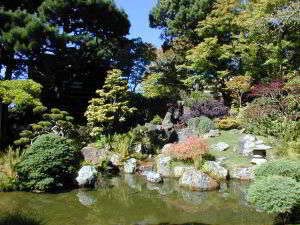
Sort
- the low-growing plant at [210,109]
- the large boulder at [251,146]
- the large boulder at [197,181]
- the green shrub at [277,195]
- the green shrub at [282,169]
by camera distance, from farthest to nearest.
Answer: the low-growing plant at [210,109] < the large boulder at [251,146] < the large boulder at [197,181] < the green shrub at [282,169] < the green shrub at [277,195]

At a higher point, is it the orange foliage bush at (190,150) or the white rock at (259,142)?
the white rock at (259,142)

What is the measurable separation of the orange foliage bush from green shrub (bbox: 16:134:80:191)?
421 centimetres

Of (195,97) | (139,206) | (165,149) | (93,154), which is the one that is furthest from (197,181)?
(195,97)

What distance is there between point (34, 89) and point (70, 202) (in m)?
6.02

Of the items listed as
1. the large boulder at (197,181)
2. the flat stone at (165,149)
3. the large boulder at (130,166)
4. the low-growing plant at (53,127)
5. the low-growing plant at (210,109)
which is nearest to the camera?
the large boulder at (197,181)

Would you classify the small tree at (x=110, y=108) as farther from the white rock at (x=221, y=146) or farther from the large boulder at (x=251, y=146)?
the large boulder at (x=251, y=146)

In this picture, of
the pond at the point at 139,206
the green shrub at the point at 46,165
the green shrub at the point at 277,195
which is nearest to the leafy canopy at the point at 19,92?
the green shrub at the point at 46,165

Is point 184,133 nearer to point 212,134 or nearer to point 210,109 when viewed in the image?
point 212,134

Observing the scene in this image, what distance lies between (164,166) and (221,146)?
2.83 metres

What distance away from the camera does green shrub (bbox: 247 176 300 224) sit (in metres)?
8.45

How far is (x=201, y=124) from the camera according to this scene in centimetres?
1959

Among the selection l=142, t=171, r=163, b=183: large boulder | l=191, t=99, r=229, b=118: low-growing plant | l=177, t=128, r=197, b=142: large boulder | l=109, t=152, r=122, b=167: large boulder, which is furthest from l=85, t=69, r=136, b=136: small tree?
l=142, t=171, r=163, b=183: large boulder

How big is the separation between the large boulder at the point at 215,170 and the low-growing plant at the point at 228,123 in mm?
5039

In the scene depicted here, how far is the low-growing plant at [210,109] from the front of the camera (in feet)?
68.1
